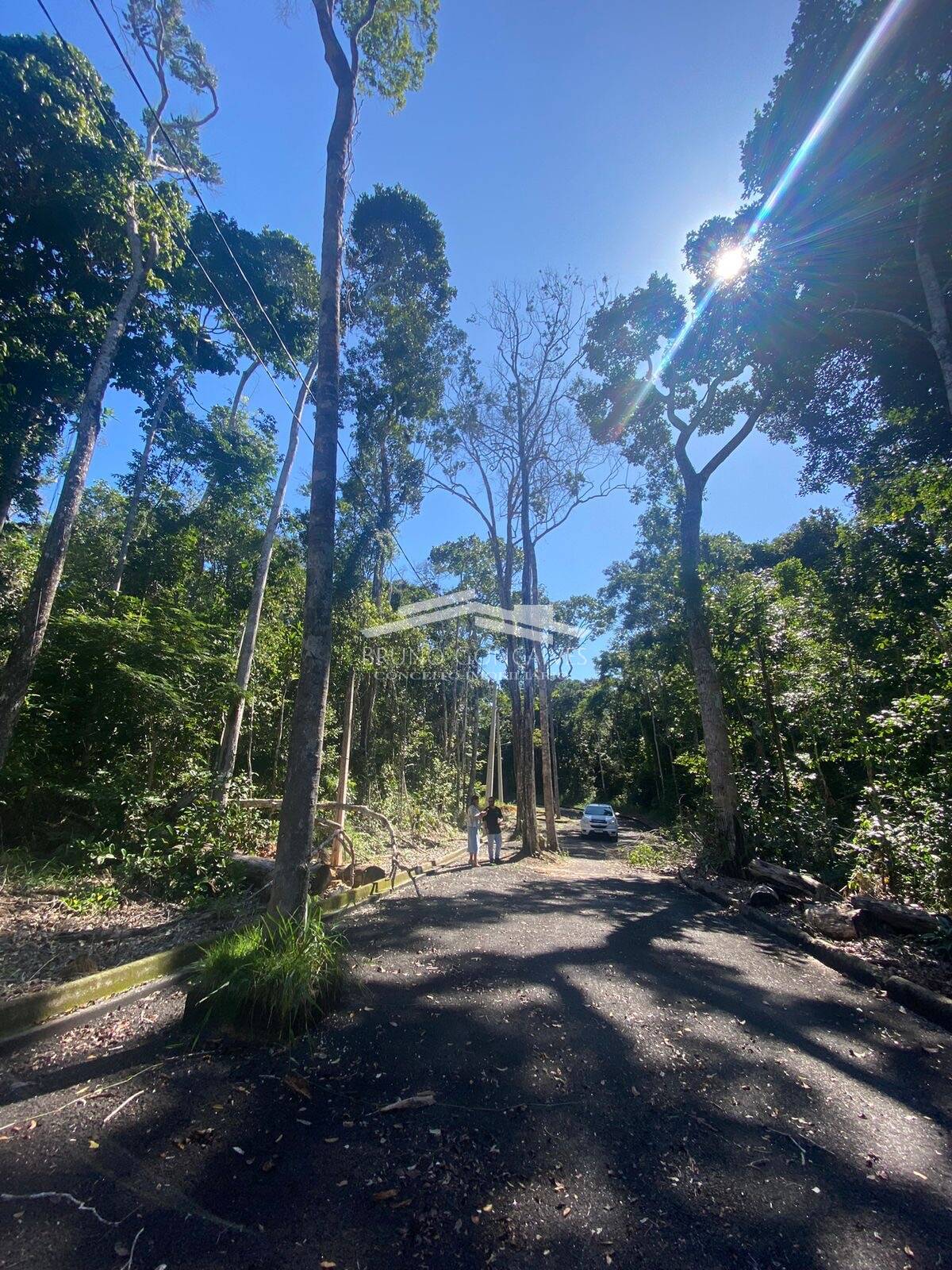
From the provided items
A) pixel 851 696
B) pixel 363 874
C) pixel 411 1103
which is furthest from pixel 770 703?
pixel 411 1103

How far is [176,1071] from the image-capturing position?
9.09 ft

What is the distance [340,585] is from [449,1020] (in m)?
9.75

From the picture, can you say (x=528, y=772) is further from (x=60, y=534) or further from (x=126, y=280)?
(x=126, y=280)

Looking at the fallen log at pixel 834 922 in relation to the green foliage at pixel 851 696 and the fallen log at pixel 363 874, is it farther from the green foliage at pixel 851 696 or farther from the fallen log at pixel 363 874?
the fallen log at pixel 363 874

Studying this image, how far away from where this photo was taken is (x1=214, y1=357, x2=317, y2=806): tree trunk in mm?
7855

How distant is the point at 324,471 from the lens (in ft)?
14.8

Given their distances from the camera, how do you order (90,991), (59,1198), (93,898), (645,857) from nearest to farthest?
1. (59,1198)
2. (90,991)
3. (93,898)
4. (645,857)

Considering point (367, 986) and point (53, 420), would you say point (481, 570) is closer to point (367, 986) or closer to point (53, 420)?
point (53, 420)

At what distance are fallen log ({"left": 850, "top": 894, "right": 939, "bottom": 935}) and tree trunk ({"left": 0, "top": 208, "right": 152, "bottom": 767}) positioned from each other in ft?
32.3

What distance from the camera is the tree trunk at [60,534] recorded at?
5883mm

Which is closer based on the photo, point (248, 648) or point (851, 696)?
point (851, 696)

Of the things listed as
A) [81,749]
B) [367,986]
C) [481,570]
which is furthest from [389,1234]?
[481,570]

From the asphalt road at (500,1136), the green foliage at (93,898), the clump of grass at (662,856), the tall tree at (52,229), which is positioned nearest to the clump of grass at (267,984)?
the asphalt road at (500,1136)

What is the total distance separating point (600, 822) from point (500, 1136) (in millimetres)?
20278
